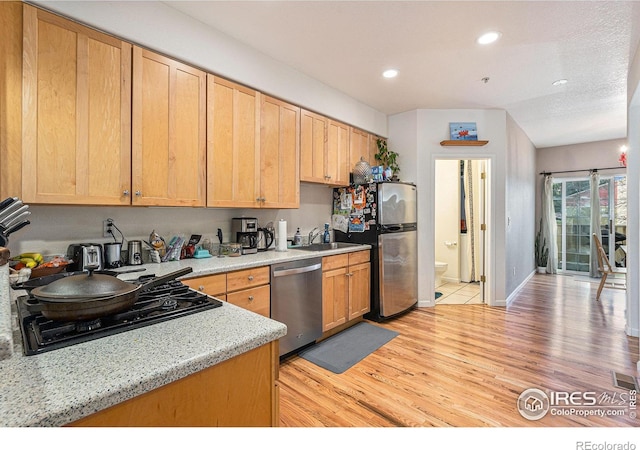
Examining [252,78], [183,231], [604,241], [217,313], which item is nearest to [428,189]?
[252,78]

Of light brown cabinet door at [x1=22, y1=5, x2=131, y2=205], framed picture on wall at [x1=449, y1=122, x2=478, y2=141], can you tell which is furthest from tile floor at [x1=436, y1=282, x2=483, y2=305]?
light brown cabinet door at [x1=22, y1=5, x2=131, y2=205]

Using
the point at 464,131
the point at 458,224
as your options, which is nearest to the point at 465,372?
the point at 464,131

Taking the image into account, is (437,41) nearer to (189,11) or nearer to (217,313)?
(189,11)

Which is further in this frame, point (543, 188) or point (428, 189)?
point (543, 188)

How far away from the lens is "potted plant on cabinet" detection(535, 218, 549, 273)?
255 inches

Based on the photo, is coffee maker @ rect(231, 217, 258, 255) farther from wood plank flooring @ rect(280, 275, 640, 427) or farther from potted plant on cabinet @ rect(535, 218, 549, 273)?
potted plant on cabinet @ rect(535, 218, 549, 273)

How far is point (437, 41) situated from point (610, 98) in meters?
2.87

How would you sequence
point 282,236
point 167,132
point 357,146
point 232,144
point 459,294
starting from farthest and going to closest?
point 459,294 < point 357,146 < point 282,236 < point 232,144 < point 167,132

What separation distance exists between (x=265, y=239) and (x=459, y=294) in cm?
325

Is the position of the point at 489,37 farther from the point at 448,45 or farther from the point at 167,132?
the point at 167,132

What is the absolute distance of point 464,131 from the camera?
4.05 meters

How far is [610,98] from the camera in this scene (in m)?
3.82

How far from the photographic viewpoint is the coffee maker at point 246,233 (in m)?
2.80
